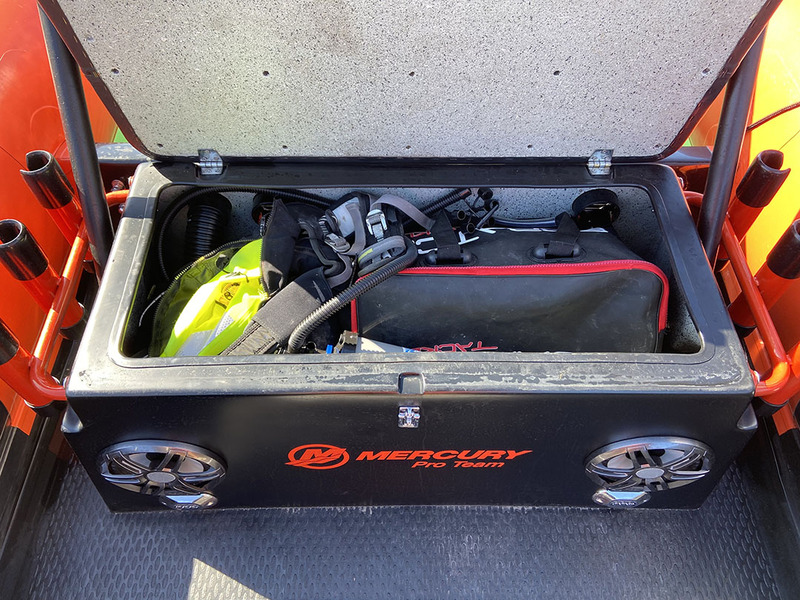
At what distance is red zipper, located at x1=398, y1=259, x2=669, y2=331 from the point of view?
960mm

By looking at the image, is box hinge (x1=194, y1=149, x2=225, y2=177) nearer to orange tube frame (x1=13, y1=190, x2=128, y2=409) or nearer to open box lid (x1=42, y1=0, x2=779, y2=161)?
open box lid (x1=42, y1=0, x2=779, y2=161)

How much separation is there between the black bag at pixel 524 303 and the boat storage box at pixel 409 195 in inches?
3.1

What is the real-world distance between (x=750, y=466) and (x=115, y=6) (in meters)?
1.37

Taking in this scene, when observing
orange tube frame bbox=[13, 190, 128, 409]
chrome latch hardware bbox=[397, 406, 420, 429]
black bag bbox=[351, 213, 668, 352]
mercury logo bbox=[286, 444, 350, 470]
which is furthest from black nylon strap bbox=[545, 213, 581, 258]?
orange tube frame bbox=[13, 190, 128, 409]

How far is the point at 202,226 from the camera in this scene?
1113 mm

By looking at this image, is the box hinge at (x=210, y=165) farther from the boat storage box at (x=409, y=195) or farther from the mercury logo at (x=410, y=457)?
the mercury logo at (x=410, y=457)

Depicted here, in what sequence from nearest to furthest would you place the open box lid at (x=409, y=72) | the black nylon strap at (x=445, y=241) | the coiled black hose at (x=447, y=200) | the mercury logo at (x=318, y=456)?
the open box lid at (x=409, y=72) → the mercury logo at (x=318, y=456) → the black nylon strap at (x=445, y=241) → the coiled black hose at (x=447, y=200)

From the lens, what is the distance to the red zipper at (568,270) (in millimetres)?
960

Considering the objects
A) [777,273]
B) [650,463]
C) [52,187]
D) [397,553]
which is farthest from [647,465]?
[52,187]

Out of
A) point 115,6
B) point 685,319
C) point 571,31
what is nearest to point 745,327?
point 685,319

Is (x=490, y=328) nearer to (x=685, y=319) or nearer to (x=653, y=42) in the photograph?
(x=685, y=319)

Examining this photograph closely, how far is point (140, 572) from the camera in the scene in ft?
3.54

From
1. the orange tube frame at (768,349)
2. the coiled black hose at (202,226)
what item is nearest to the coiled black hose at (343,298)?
the coiled black hose at (202,226)

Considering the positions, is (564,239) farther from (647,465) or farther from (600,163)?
(647,465)
